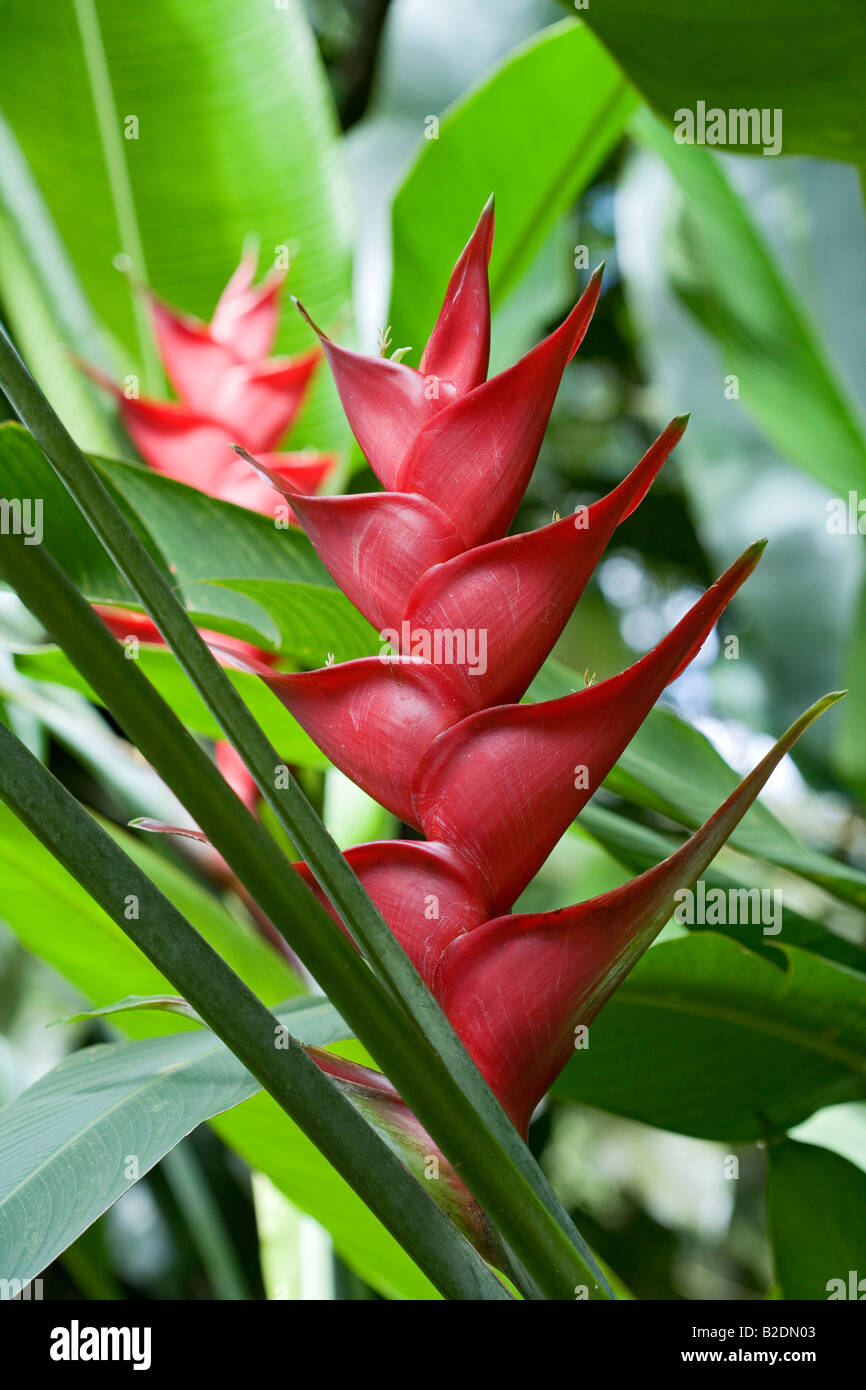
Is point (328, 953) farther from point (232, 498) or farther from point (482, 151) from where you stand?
point (482, 151)

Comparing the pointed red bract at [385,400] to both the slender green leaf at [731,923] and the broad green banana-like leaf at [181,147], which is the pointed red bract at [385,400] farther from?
the broad green banana-like leaf at [181,147]

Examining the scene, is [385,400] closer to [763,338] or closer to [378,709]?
[378,709]

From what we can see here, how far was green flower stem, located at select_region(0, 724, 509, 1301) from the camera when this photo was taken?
0.20 m

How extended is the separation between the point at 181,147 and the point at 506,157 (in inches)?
9.9

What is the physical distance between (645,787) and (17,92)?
67 cm

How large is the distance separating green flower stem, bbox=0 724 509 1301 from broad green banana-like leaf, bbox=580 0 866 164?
27cm

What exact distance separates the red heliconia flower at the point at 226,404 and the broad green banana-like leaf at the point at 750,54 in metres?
0.34

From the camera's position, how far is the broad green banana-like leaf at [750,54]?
0.34 metres

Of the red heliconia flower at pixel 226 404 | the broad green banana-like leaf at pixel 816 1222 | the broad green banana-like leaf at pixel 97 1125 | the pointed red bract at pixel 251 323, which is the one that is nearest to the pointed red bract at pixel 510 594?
the broad green banana-like leaf at pixel 97 1125

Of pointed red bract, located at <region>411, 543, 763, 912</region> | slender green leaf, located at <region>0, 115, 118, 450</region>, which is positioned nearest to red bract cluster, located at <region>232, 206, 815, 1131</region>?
pointed red bract, located at <region>411, 543, 763, 912</region>

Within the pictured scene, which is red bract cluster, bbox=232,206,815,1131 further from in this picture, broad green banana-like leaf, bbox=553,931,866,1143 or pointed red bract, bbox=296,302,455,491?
broad green banana-like leaf, bbox=553,931,866,1143

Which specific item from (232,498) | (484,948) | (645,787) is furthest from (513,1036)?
(232,498)

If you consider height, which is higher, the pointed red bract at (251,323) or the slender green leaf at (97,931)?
the pointed red bract at (251,323)
